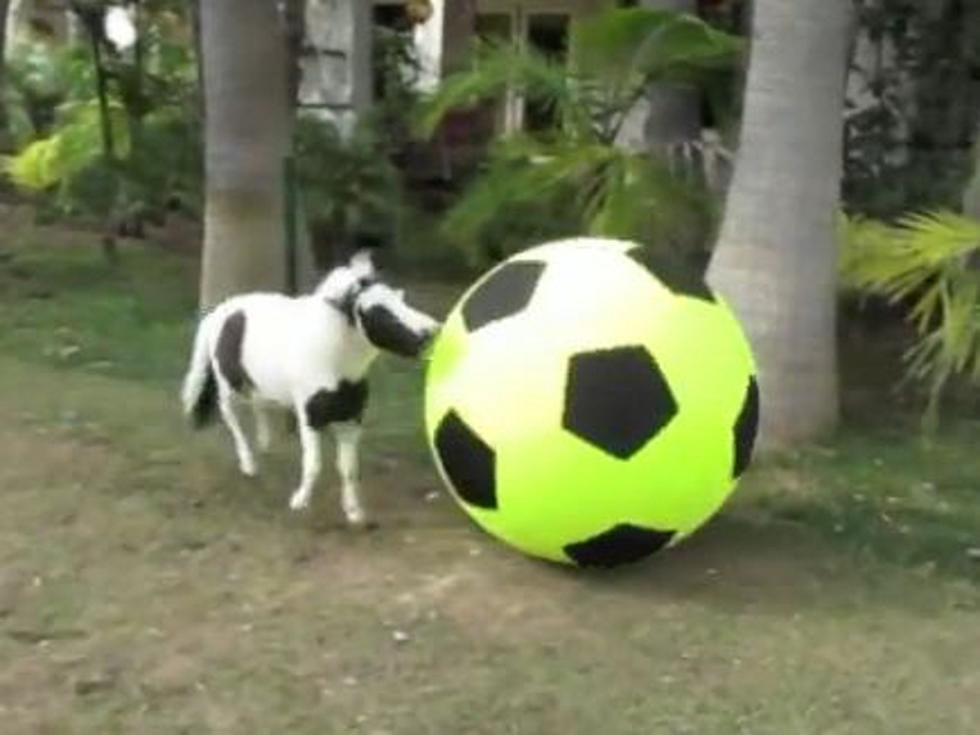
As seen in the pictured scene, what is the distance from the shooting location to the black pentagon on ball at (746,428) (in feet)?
20.2

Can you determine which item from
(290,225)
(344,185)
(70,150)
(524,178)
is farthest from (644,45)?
(70,150)

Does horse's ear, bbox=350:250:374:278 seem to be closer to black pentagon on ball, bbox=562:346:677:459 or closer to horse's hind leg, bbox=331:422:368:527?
horse's hind leg, bbox=331:422:368:527

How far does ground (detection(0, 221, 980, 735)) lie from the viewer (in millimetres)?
5250

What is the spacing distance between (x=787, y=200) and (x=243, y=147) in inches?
88.7

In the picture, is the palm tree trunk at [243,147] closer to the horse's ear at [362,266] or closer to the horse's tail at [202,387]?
the horse's tail at [202,387]

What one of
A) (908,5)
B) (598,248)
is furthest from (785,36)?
(908,5)

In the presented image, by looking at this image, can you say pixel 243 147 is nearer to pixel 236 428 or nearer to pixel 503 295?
pixel 236 428

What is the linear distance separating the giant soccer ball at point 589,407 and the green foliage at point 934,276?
2.18 metres

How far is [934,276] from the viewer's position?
8.49 meters

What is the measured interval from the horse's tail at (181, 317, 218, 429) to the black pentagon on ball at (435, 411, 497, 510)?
1.22 m

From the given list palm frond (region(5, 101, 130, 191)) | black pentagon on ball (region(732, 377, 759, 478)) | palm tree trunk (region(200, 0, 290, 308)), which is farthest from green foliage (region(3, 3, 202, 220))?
black pentagon on ball (region(732, 377, 759, 478))

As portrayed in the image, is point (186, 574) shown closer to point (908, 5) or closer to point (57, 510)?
point (57, 510)

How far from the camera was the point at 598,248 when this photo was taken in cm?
627

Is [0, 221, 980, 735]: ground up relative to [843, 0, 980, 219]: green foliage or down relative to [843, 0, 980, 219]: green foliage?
down
